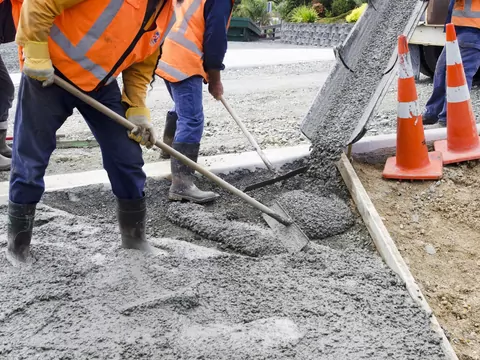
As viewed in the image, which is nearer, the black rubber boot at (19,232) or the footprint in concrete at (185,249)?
the black rubber boot at (19,232)

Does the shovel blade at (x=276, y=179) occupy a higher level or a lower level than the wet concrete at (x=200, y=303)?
lower

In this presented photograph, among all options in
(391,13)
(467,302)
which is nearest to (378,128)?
(391,13)

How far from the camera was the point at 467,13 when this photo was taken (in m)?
5.07

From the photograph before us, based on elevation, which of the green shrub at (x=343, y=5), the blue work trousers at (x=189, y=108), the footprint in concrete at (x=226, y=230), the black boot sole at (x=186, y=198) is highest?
the blue work trousers at (x=189, y=108)

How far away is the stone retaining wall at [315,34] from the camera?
659 inches

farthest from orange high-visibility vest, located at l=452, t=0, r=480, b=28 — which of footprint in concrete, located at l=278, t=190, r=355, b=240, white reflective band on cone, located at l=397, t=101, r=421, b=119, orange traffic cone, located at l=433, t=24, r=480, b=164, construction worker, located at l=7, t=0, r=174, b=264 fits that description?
construction worker, located at l=7, t=0, r=174, b=264

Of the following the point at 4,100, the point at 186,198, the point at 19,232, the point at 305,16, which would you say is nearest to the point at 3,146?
the point at 4,100

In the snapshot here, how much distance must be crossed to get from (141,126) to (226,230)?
0.87 meters

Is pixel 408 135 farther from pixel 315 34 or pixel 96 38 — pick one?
pixel 315 34

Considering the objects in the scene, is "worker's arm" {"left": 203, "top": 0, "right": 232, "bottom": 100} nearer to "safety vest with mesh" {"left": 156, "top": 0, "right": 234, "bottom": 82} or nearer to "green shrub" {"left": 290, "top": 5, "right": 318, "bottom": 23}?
"safety vest with mesh" {"left": 156, "top": 0, "right": 234, "bottom": 82}

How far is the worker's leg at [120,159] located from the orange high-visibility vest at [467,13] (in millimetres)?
3619

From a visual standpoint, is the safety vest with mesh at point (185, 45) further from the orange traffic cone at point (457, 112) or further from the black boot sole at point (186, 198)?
the orange traffic cone at point (457, 112)

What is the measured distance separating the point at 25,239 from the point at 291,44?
1678 cm

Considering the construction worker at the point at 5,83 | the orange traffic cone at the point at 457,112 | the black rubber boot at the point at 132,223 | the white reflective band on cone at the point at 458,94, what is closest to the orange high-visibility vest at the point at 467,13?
the orange traffic cone at the point at 457,112
